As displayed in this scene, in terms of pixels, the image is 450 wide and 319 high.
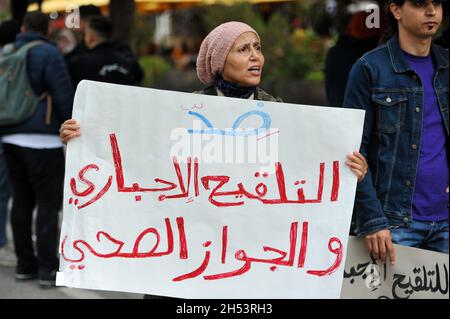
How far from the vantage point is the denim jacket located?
11.1 feet

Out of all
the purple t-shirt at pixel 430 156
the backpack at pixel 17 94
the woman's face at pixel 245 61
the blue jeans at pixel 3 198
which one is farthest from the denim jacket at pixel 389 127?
the blue jeans at pixel 3 198

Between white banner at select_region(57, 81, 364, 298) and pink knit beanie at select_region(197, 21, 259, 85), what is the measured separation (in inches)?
7.0

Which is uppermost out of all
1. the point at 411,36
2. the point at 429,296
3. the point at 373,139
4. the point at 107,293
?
the point at 411,36

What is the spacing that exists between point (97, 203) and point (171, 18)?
63.0ft

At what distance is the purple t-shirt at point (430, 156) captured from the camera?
11.3 ft

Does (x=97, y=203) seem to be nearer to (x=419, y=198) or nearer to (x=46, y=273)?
(x=419, y=198)

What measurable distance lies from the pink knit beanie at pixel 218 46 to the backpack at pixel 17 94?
239cm

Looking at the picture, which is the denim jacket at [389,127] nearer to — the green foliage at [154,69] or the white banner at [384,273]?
the white banner at [384,273]

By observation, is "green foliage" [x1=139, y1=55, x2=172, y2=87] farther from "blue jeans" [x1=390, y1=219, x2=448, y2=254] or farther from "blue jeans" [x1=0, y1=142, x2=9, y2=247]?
"blue jeans" [x1=390, y1=219, x2=448, y2=254]

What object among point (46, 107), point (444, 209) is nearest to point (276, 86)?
point (46, 107)

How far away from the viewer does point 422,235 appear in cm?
351

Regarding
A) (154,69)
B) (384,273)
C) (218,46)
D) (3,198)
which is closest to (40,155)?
(3,198)

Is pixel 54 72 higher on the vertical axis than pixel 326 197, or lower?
higher

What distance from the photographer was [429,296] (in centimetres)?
346
